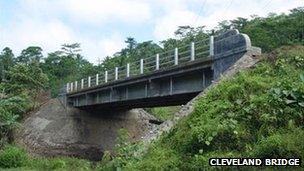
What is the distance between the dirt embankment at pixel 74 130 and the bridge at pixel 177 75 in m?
4.17

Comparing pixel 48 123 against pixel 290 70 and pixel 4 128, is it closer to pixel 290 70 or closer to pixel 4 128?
pixel 4 128

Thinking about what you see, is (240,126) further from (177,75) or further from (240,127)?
(177,75)

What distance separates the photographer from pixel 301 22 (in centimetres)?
6825

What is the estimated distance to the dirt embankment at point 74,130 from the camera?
41406mm

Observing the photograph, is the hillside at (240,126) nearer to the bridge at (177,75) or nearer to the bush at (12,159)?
the bridge at (177,75)

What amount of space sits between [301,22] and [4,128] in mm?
46664

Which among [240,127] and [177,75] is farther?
[177,75]

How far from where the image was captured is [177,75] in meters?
25.1

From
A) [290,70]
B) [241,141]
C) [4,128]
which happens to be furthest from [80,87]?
[241,141]

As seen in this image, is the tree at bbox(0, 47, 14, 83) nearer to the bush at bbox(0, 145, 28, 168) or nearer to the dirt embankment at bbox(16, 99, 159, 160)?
the dirt embankment at bbox(16, 99, 159, 160)

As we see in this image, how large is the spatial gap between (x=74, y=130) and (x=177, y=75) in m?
21.2

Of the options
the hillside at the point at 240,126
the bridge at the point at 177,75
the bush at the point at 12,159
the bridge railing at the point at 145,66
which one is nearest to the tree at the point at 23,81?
the bridge railing at the point at 145,66

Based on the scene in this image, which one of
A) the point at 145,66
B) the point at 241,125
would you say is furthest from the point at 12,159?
the point at 145,66

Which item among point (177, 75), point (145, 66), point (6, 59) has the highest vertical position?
point (6, 59)
